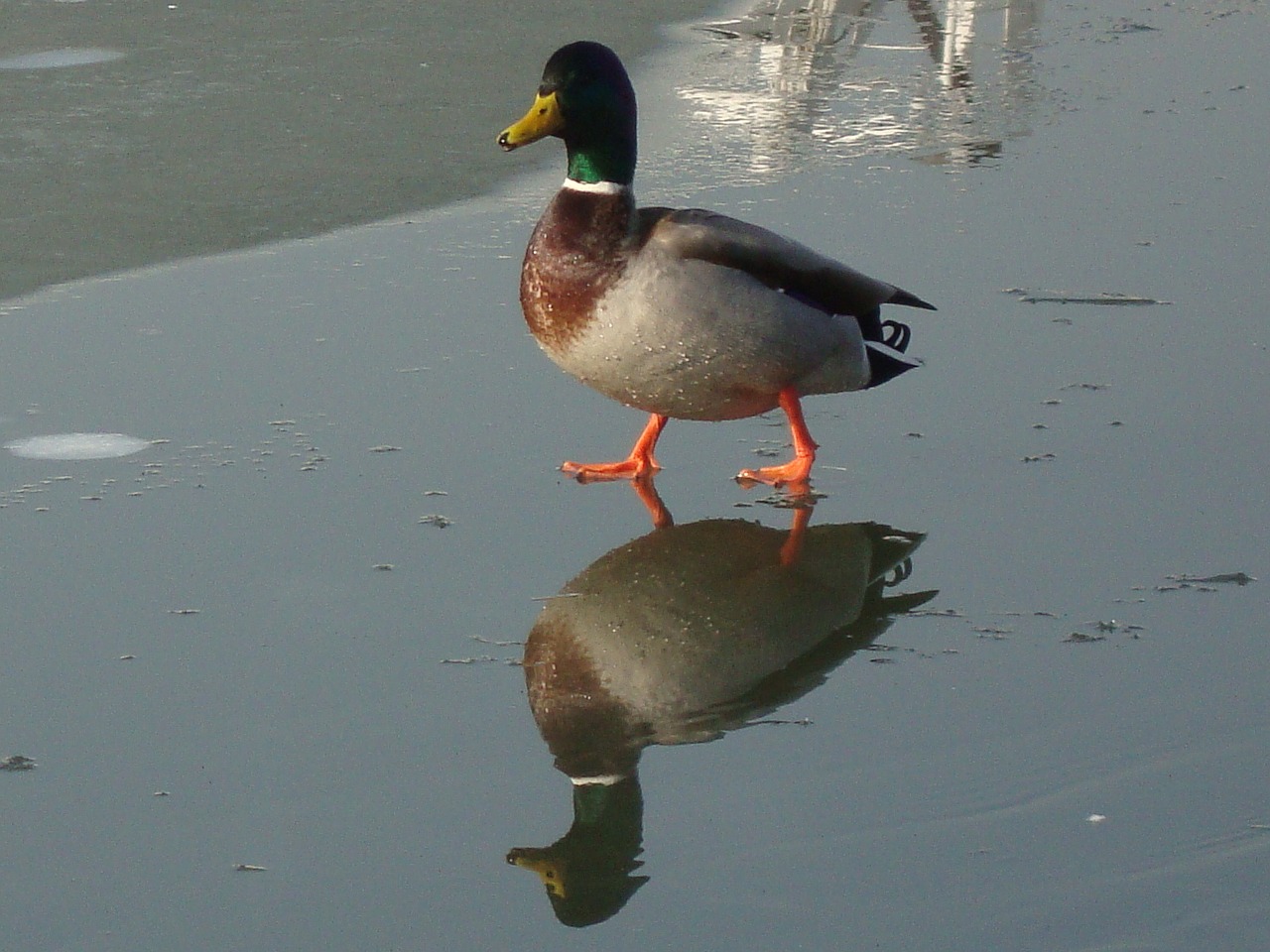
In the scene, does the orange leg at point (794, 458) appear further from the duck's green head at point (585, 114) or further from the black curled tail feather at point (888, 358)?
the duck's green head at point (585, 114)

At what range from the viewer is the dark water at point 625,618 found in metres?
2.18

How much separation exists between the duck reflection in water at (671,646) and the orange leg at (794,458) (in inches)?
5.4

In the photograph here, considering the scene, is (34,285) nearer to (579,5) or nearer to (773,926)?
(773,926)

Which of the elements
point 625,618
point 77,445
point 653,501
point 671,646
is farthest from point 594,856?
point 77,445

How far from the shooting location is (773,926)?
208 centimetres

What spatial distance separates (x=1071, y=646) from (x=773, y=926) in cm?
95

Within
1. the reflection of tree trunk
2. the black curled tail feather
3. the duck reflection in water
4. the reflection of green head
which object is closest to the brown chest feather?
the duck reflection in water

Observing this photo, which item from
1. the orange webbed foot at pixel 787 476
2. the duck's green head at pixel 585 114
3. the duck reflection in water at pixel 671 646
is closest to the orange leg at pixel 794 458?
the orange webbed foot at pixel 787 476

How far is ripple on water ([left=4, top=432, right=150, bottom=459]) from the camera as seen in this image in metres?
3.63

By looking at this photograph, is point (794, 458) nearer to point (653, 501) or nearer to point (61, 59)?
point (653, 501)

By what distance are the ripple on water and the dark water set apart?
43 mm

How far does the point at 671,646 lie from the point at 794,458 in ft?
3.24

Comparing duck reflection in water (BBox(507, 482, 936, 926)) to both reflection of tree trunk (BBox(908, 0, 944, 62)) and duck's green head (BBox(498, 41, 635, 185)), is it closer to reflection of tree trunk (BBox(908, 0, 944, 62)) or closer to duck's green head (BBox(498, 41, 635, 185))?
duck's green head (BBox(498, 41, 635, 185))

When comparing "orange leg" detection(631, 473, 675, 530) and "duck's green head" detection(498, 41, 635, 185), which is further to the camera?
"duck's green head" detection(498, 41, 635, 185)
